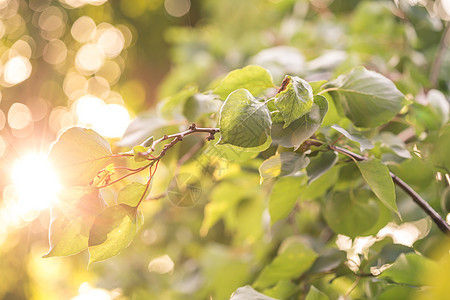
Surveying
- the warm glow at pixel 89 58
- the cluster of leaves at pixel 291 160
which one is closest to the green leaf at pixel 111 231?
the cluster of leaves at pixel 291 160

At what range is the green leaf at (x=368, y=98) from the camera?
235 millimetres

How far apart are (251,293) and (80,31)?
1034mm

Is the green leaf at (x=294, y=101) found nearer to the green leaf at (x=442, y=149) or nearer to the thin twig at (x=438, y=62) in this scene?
the green leaf at (x=442, y=149)

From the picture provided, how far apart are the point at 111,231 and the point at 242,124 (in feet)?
0.26

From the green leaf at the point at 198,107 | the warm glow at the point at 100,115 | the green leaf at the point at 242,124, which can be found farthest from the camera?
the warm glow at the point at 100,115

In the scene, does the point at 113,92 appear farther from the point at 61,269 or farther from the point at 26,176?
the point at 26,176

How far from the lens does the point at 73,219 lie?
0.19m

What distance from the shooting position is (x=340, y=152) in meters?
0.22

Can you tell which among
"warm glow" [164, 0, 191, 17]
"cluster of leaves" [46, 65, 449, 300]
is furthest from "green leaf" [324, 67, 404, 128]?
"warm glow" [164, 0, 191, 17]

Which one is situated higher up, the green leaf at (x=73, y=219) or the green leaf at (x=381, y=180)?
the green leaf at (x=73, y=219)

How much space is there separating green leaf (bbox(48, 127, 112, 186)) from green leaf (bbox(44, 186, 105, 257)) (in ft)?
0.04

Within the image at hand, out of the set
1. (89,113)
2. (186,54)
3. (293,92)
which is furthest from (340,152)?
(89,113)

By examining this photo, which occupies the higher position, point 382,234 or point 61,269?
point 382,234

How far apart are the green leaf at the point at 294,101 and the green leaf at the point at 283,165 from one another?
1.0 inches
